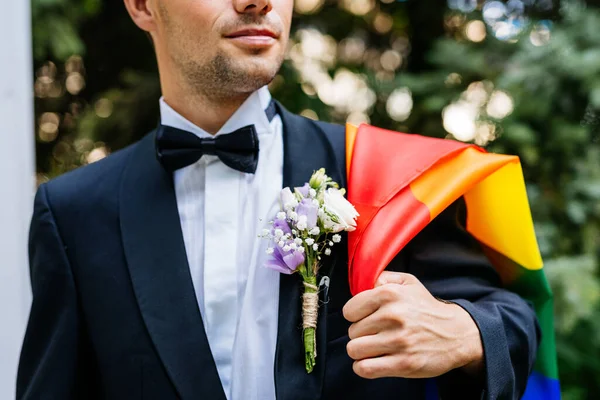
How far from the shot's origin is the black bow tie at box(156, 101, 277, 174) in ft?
5.51

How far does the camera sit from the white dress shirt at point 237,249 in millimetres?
1556

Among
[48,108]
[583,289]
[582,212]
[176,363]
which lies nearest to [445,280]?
[176,363]

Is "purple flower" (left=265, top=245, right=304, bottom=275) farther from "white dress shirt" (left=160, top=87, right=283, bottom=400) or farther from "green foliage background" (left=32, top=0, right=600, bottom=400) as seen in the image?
"green foliage background" (left=32, top=0, right=600, bottom=400)

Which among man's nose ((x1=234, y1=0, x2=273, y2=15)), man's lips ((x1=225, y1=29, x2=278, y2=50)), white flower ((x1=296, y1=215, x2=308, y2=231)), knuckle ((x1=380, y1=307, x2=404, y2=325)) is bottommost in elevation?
knuckle ((x1=380, y1=307, x2=404, y2=325))

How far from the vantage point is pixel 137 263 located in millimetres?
1631

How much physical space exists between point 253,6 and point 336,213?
0.56 m

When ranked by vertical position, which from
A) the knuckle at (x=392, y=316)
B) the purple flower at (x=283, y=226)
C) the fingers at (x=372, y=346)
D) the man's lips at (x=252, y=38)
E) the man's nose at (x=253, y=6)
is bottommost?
the fingers at (x=372, y=346)

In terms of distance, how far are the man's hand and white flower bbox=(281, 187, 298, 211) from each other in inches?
10.2

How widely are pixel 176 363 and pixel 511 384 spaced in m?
0.77

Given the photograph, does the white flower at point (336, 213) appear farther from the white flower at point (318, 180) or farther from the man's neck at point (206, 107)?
the man's neck at point (206, 107)

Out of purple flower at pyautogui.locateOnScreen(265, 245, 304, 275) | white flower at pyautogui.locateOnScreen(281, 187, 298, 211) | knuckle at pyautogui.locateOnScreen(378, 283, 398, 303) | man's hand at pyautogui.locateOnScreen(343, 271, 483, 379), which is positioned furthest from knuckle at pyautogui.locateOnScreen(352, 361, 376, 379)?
white flower at pyautogui.locateOnScreen(281, 187, 298, 211)

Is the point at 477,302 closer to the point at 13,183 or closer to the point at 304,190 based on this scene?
the point at 304,190

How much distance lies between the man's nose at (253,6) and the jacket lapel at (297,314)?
34 centimetres

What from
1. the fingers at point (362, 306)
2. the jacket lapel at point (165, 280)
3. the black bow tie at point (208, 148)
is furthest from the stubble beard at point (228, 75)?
the fingers at point (362, 306)
